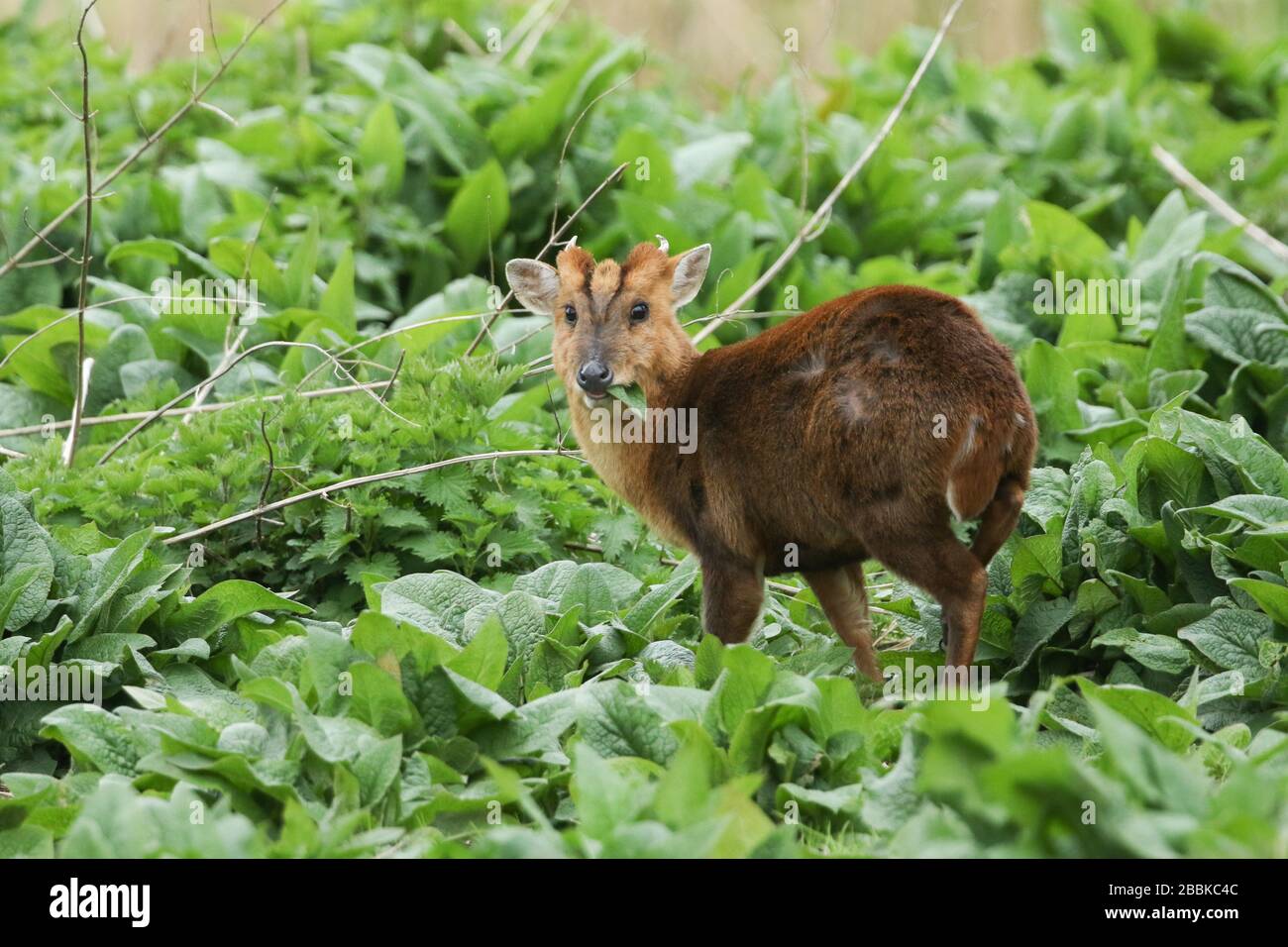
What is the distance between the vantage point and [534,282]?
20.8ft

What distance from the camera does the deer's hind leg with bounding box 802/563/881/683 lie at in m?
5.95

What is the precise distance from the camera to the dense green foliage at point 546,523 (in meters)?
4.31

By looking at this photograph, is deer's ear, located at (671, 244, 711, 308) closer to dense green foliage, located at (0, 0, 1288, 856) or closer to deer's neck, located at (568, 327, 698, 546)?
deer's neck, located at (568, 327, 698, 546)

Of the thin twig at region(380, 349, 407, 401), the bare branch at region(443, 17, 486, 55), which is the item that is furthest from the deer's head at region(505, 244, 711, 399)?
the bare branch at region(443, 17, 486, 55)

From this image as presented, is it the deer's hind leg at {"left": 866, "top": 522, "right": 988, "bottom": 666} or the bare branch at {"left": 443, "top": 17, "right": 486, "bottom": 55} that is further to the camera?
the bare branch at {"left": 443, "top": 17, "right": 486, "bottom": 55}

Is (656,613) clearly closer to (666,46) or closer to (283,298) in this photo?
(283,298)

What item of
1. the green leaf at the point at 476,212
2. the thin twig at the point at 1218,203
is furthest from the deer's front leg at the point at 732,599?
the green leaf at the point at 476,212

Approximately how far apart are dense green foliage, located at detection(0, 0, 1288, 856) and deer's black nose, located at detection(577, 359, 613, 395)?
0.80m

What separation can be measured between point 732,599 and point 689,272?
137cm

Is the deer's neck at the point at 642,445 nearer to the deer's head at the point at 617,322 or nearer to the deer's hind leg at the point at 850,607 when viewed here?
the deer's head at the point at 617,322

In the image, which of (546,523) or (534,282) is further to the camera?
(546,523)

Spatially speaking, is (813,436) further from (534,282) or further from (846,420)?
(534,282)

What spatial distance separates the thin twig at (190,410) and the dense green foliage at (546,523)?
3.3 inches

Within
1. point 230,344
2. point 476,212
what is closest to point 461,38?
point 476,212
